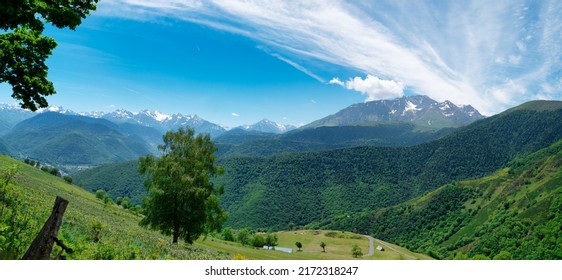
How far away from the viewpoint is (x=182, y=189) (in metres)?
31.6

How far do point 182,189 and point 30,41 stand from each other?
59.4ft

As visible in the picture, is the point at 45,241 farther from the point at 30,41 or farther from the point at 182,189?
the point at 182,189

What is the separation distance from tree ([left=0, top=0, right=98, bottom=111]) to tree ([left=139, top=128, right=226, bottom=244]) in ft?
50.1

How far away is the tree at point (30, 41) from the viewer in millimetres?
15453

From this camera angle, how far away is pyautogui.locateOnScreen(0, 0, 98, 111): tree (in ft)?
50.7

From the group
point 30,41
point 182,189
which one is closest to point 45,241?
point 30,41

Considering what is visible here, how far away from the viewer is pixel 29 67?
651 inches

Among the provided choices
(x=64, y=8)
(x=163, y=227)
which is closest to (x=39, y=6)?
(x=64, y=8)

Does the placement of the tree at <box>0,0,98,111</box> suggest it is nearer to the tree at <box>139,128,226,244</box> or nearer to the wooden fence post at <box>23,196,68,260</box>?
the wooden fence post at <box>23,196,68,260</box>

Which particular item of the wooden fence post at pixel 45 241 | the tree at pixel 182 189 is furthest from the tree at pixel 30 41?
the tree at pixel 182 189
